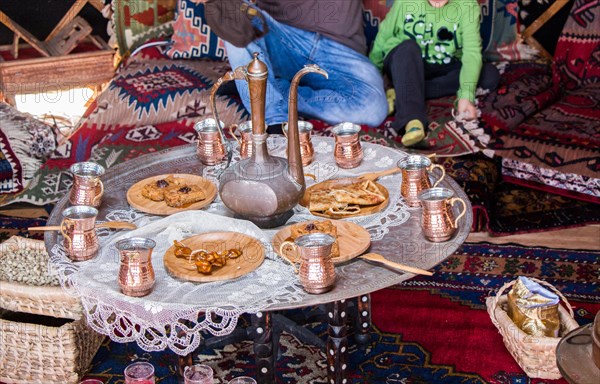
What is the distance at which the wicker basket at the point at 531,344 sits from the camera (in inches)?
85.3

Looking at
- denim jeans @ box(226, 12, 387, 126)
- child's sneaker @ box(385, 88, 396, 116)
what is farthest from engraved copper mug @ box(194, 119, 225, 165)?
child's sneaker @ box(385, 88, 396, 116)

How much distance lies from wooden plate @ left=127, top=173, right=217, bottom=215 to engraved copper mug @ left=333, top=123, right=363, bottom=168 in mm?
344

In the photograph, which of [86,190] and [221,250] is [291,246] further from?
[86,190]

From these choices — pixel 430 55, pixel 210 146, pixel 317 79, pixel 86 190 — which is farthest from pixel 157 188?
pixel 430 55

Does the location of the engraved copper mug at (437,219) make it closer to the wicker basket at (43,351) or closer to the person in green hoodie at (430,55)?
the wicker basket at (43,351)

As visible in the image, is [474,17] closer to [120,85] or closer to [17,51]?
[120,85]

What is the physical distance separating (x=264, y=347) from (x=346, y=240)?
0.34 metres

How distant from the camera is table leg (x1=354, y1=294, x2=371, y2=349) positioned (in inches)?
93.7

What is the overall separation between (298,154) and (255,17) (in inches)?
53.6

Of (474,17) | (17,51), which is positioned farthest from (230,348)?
(17,51)

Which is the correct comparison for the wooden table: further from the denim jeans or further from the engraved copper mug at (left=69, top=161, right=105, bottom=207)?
the denim jeans

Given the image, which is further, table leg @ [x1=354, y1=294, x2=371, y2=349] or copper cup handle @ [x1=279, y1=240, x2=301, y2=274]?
table leg @ [x1=354, y1=294, x2=371, y2=349]

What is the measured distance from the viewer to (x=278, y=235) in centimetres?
184

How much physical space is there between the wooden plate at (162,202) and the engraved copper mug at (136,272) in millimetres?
327
